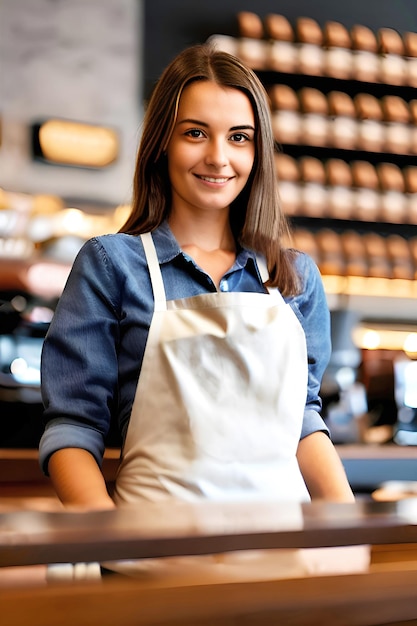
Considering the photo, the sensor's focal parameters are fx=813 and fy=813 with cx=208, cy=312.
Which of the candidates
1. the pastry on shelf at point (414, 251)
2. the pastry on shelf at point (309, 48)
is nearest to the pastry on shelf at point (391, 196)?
the pastry on shelf at point (414, 251)

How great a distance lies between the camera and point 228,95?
119cm

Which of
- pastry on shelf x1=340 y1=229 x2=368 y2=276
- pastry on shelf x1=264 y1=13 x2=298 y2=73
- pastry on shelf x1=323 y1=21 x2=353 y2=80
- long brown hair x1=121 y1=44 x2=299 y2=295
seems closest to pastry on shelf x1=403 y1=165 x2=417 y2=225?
pastry on shelf x1=340 y1=229 x2=368 y2=276

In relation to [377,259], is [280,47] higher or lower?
higher

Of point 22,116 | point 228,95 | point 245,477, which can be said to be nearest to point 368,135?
point 22,116

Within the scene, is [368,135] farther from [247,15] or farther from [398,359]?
[398,359]

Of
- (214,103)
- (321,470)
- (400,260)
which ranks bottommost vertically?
(321,470)

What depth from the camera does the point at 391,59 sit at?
11.6 ft

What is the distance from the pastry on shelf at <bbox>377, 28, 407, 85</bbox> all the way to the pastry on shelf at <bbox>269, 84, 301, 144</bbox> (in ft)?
1.52

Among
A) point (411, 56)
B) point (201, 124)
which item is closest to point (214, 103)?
point (201, 124)

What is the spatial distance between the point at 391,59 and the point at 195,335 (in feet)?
9.13

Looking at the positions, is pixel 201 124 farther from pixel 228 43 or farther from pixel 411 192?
pixel 411 192

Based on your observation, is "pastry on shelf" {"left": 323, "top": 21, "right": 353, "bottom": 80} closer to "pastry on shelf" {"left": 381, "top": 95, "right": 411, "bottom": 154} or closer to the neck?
"pastry on shelf" {"left": 381, "top": 95, "right": 411, "bottom": 154}

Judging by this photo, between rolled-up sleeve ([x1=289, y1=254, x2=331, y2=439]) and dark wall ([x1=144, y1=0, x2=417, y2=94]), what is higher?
dark wall ([x1=144, y1=0, x2=417, y2=94])

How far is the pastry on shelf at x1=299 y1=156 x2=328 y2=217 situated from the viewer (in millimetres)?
3352
